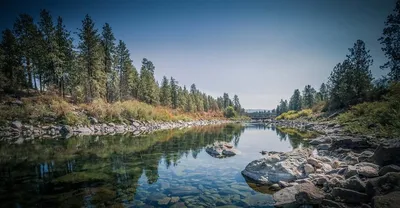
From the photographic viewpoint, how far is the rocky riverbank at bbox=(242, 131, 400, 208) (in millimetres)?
4812

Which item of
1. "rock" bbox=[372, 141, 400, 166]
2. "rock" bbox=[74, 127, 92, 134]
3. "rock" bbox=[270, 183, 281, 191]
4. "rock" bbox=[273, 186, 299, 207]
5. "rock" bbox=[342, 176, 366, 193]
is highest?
"rock" bbox=[74, 127, 92, 134]

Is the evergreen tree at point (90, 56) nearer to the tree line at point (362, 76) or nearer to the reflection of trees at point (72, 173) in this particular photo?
the reflection of trees at point (72, 173)

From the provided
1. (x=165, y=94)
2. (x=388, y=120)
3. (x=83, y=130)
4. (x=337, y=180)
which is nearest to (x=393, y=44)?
(x=388, y=120)

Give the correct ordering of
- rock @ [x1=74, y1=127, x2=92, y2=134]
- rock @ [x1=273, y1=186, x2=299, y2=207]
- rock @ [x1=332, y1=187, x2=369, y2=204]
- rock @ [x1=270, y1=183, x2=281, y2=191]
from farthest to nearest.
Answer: rock @ [x1=74, y1=127, x2=92, y2=134]
rock @ [x1=270, y1=183, x2=281, y2=191]
rock @ [x1=273, y1=186, x2=299, y2=207]
rock @ [x1=332, y1=187, x2=369, y2=204]

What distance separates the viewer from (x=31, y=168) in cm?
898

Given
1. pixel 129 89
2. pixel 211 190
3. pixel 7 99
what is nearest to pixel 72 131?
pixel 7 99

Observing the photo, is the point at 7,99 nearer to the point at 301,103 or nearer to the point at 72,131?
the point at 72,131

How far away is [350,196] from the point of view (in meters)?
5.10

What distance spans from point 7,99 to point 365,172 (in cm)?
3827

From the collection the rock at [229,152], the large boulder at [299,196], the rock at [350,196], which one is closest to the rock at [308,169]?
the large boulder at [299,196]

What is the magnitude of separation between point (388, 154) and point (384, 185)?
2.45m

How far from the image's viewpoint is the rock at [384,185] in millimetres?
4672

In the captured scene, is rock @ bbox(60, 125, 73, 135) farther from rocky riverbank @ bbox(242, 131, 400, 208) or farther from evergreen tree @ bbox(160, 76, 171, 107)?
evergreen tree @ bbox(160, 76, 171, 107)

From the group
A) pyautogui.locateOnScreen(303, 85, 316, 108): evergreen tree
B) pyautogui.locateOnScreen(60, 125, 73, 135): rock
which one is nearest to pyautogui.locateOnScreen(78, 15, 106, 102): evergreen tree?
pyautogui.locateOnScreen(60, 125, 73, 135): rock
